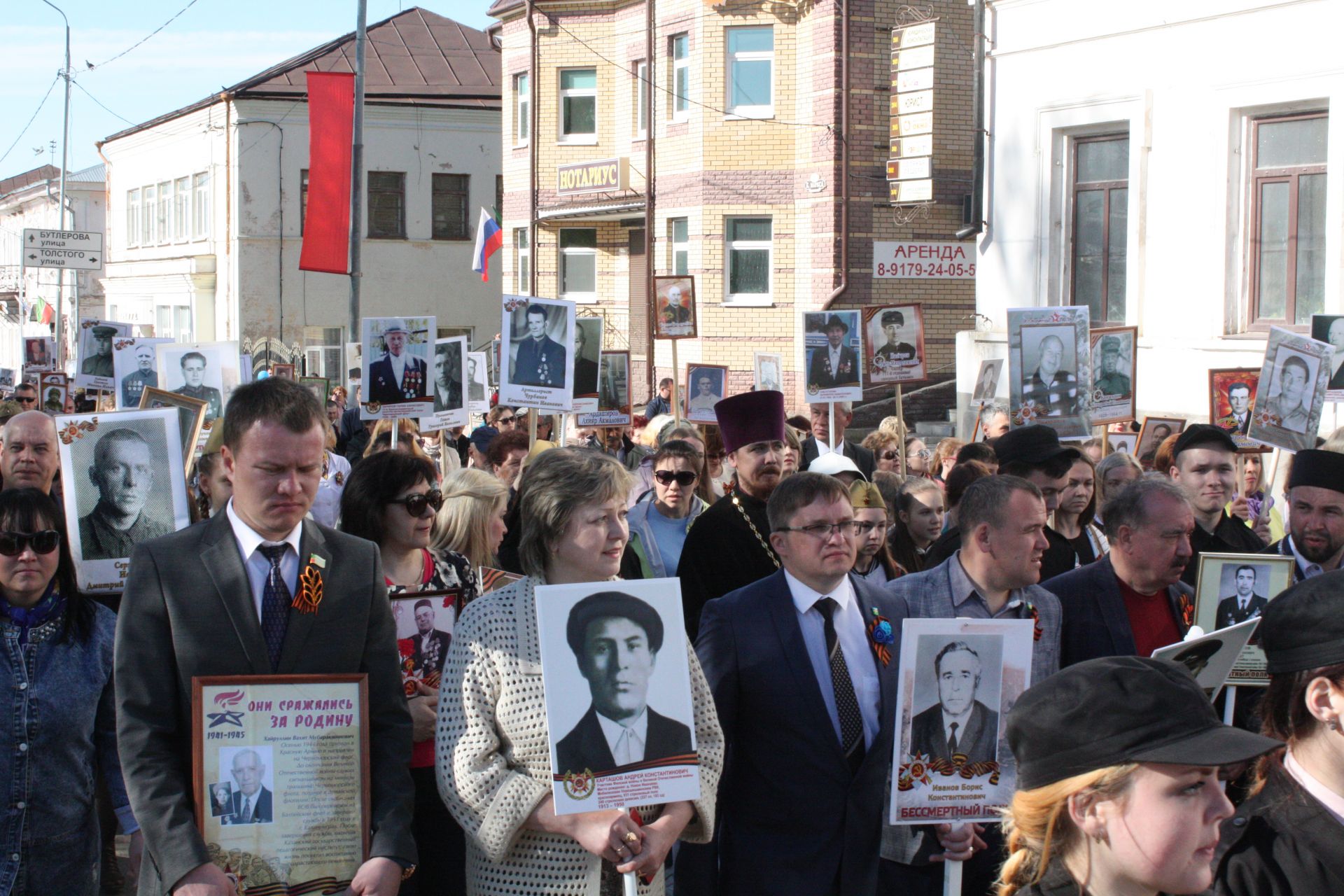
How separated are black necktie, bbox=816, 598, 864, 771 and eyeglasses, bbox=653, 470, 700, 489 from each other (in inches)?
108

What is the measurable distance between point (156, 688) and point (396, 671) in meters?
0.61

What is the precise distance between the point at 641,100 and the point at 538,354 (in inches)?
775

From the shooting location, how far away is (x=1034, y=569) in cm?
477

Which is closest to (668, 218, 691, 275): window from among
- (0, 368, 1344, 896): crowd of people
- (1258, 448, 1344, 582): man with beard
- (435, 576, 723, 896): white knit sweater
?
(0, 368, 1344, 896): crowd of people

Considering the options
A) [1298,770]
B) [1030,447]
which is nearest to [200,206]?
[1030,447]

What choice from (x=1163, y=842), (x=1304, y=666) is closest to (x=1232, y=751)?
(x=1163, y=842)

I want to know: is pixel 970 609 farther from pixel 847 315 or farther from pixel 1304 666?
pixel 847 315

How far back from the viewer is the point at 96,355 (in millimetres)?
15242

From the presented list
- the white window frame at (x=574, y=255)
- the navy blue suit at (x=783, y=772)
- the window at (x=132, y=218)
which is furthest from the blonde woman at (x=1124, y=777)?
the window at (x=132, y=218)

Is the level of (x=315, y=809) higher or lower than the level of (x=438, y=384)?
lower

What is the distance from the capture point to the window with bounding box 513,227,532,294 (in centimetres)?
3284

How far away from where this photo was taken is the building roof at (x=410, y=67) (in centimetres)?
3903

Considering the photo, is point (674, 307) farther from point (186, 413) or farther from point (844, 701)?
point (844, 701)

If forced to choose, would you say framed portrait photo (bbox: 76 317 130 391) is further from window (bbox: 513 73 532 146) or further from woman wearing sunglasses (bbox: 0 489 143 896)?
window (bbox: 513 73 532 146)
